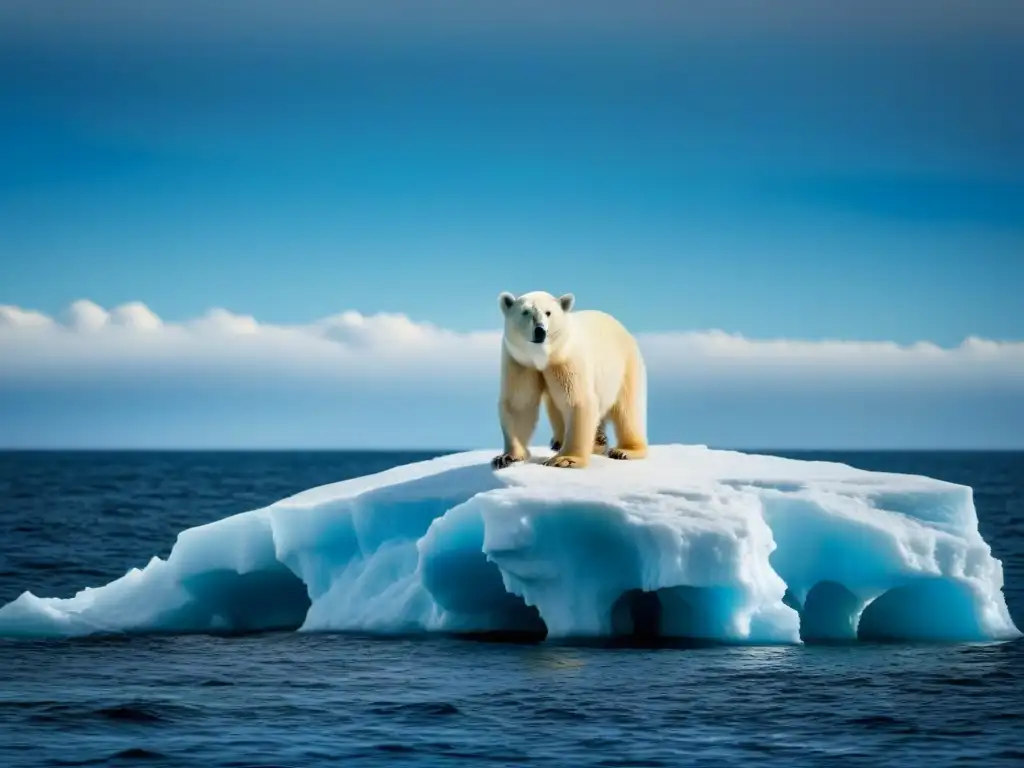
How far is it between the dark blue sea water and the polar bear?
225 centimetres

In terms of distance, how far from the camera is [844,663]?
576 inches

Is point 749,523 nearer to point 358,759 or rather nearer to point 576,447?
point 576,447

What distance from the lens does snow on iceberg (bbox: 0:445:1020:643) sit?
14625 mm

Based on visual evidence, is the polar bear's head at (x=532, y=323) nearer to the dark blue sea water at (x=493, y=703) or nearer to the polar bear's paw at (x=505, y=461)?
the polar bear's paw at (x=505, y=461)

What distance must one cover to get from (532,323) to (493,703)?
4163mm

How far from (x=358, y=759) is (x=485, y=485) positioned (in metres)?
4.85

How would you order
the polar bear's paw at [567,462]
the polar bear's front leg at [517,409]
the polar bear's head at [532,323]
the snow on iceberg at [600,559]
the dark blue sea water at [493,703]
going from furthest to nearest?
the polar bear's front leg at [517,409]
the polar bear's paw at [567,462]
the polar bear's head at [532,323]
the snow on iceberg at [600,559]
the dark blue sea water at [493,703]

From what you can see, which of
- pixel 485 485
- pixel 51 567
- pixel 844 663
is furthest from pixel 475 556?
pixel 51 567

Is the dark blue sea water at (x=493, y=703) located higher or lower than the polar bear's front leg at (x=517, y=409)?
lower

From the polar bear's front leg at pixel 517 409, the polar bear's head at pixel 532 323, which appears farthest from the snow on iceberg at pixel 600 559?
the polar bear's head at pixel 532 323

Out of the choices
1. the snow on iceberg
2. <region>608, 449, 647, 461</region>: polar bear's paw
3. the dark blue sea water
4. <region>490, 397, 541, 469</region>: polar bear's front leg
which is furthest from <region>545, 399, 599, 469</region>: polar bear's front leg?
the dark blue sea water

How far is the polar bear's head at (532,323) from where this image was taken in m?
15.3

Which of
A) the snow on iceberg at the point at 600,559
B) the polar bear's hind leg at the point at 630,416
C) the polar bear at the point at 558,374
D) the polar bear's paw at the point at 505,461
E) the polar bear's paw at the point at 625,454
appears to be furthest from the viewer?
the polar bear's hind leg at the point at 630,416

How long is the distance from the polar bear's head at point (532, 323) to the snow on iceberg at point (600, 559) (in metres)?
1.26
